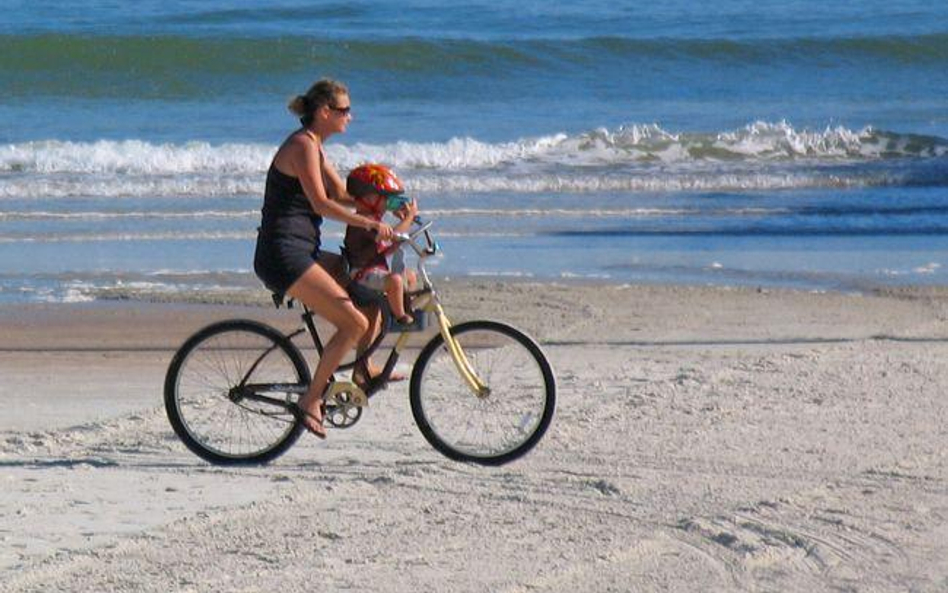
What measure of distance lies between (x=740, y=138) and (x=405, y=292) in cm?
1587

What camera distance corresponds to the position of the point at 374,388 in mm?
7277


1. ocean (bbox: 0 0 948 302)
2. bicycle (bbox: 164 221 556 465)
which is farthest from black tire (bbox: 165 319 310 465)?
ocean (bbox: 0 0 948 302)

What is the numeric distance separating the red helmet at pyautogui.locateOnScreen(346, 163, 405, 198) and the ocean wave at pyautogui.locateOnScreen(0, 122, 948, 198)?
37.4ft

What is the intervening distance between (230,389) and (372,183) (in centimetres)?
105

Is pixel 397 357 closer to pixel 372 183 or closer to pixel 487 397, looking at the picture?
pixel 487 397

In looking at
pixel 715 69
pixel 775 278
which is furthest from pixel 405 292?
pixel 715 69

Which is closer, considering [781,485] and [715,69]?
[781,485]

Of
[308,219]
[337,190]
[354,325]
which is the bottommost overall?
[354,325]

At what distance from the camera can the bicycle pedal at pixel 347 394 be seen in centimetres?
722

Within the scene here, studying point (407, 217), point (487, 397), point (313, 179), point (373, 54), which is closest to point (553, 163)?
point (373, 54)

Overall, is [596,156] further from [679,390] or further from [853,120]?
[679,390]

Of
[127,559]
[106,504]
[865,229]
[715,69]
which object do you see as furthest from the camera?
[715,69]

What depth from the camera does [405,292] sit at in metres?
7.23

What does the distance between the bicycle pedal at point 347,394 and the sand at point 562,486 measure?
0.26 meters
